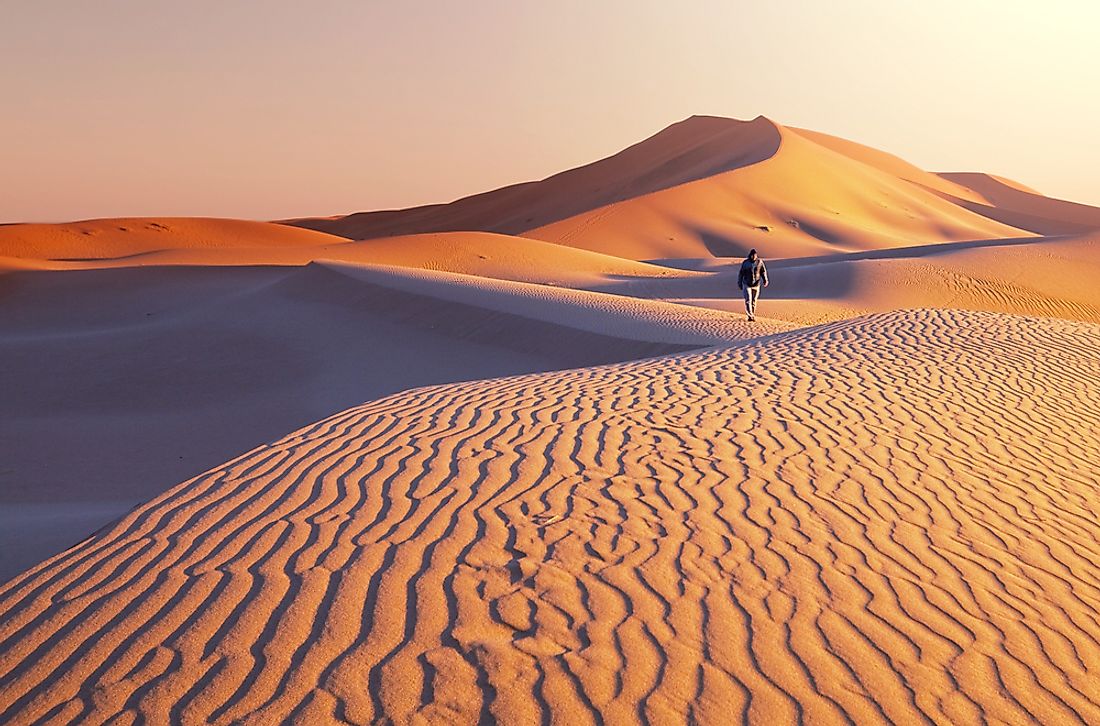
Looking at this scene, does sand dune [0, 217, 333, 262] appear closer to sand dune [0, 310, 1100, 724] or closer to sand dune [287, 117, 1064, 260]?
sand dune [287, 117, 1064, 260]

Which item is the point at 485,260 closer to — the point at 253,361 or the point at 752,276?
the point at 253,361

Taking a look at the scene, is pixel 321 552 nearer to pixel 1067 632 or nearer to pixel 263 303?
pixel 1067 632

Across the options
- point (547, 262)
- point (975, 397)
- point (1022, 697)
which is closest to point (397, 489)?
point (1022, 697)

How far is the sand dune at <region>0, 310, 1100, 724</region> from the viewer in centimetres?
360

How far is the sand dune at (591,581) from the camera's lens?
3604mm

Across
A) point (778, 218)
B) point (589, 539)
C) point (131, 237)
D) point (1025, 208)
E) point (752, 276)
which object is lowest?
point (1025, 208)

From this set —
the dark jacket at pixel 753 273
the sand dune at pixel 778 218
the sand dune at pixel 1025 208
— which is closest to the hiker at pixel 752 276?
the dark jacket at pixel 753 273

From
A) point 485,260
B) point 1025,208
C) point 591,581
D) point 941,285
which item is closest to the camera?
point 591,581

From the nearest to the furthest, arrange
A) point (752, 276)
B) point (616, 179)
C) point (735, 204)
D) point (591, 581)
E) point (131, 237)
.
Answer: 1. point (591, 581)
2. point (752, 276)
3. point (131, 237)
4. point (735, 204)
5. point (616, 179)

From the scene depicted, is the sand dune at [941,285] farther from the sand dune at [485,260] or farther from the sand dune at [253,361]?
the sand dune at [253,361]

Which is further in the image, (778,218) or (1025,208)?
(1025,208)

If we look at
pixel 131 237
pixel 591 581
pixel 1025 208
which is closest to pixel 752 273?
pixel 591 581

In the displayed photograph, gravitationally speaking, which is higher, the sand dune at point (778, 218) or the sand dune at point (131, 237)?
the sand dune at point (778, 218)

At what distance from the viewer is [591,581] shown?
4488 millimetres
